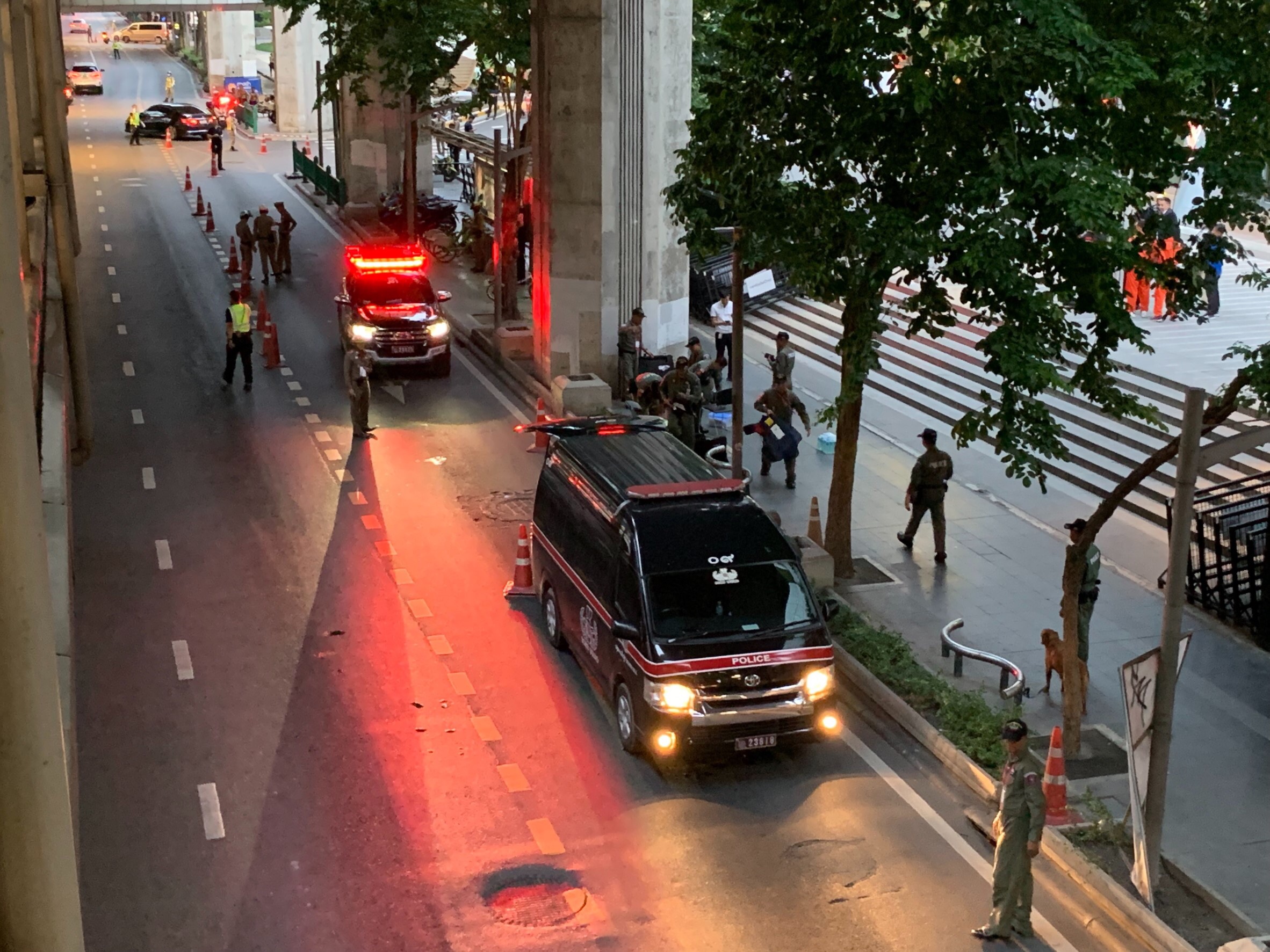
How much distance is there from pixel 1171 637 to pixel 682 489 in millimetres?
5029

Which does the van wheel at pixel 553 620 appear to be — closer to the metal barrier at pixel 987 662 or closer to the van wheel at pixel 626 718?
the van wheel at pixel 626 718

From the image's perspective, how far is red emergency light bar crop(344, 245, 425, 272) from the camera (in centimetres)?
2945

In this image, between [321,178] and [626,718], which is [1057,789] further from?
[321,178]

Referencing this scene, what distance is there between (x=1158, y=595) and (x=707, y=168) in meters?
7.10

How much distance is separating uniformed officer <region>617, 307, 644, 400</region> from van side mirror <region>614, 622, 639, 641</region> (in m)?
13.0

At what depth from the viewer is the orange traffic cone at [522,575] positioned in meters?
18.4

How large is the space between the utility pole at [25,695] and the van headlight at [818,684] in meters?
7.77

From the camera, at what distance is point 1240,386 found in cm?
1430

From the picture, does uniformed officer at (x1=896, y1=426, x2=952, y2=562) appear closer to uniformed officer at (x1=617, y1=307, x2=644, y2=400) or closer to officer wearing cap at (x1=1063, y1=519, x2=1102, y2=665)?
officer wearing cap at (x1=1063, y1=519, x2=1102, y2=665)

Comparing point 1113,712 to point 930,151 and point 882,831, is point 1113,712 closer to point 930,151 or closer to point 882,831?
point 882,831

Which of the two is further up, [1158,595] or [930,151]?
[930,151]

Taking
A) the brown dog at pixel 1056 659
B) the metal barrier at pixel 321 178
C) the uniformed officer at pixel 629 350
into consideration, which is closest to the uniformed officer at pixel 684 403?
the uniformed officer at pixel 629 350

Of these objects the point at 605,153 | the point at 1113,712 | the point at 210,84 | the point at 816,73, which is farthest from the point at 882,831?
the point at 210,84

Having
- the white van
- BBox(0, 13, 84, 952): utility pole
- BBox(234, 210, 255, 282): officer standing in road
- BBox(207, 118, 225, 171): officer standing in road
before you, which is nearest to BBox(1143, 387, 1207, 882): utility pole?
BBox(0, 13, 84, 952): utility pole
